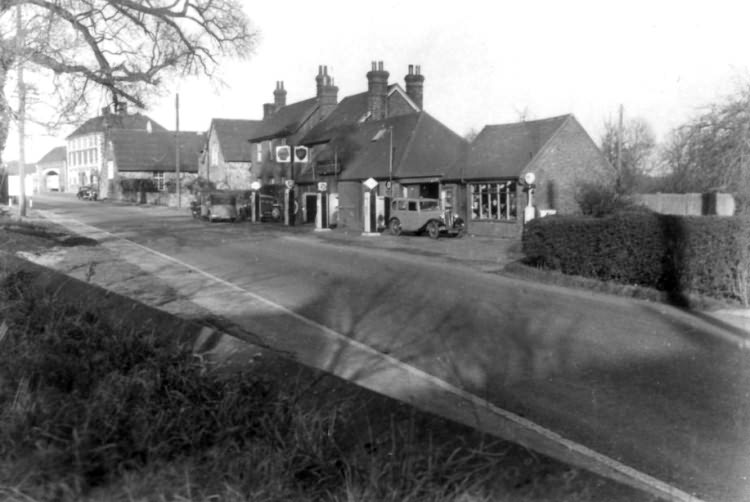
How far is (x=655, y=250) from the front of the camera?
15.5 metres

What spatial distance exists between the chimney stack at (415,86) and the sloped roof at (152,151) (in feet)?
163

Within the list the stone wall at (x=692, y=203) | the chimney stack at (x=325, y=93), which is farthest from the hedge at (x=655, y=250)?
the chimney stack at (x=325, y=93)

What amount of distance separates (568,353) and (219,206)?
140 ft

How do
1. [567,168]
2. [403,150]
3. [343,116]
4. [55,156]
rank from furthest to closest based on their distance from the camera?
1. [55,156]
2. [343,116]
3. [403,150]
4. [567,168]

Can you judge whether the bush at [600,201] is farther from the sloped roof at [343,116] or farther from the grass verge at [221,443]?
the sloped roof at [343,116]

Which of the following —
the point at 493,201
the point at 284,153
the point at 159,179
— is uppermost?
the point at 284,153

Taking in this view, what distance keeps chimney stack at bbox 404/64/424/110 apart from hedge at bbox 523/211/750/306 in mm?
35004

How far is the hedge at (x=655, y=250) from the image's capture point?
1407 centimetres

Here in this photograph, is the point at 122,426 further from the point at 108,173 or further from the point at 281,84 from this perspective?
the point at 108,173

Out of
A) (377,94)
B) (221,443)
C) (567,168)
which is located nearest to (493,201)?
(567,168)

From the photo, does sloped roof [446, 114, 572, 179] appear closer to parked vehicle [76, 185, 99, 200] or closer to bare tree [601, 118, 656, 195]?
bare tree [601, 118, 656, 195]

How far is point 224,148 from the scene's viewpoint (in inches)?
3081

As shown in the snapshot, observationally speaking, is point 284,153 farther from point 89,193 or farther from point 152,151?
point 152,151

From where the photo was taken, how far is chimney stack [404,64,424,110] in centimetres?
5275
